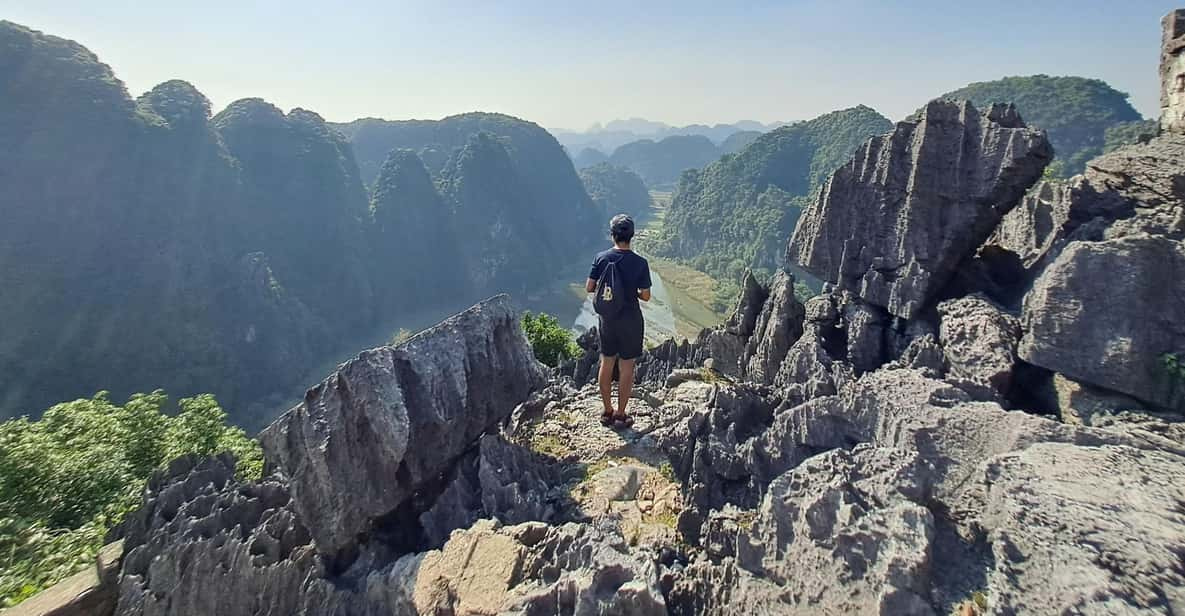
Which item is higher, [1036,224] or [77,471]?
[1036,224]

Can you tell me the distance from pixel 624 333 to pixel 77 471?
39.6 feet

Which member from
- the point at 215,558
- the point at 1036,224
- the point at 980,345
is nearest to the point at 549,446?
the point at 215,558

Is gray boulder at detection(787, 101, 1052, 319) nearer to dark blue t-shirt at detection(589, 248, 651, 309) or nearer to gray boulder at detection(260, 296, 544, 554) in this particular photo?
dark blue t-shirt at detection(589, 248, 651, 309)

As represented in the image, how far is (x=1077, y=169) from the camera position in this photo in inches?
2943

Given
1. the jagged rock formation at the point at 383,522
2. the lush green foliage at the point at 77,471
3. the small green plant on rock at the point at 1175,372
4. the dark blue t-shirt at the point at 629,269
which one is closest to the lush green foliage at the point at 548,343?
the lush green foliage at the point at 77,471

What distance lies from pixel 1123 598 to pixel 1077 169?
94476 millimetres

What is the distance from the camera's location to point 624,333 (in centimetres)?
708

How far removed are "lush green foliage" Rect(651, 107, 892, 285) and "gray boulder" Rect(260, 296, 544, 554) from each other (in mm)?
87126

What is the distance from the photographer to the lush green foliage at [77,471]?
8508 mm

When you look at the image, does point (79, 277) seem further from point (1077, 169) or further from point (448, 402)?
point (1077, 169)

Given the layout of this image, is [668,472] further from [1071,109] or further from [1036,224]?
[1071,109]

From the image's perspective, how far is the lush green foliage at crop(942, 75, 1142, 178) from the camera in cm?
8894

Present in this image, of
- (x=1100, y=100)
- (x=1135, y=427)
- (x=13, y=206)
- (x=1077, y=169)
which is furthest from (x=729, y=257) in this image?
(x=1135, y=427)

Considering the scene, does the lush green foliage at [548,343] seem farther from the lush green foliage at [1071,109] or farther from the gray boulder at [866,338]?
the lush green foliage at [1071,109]
